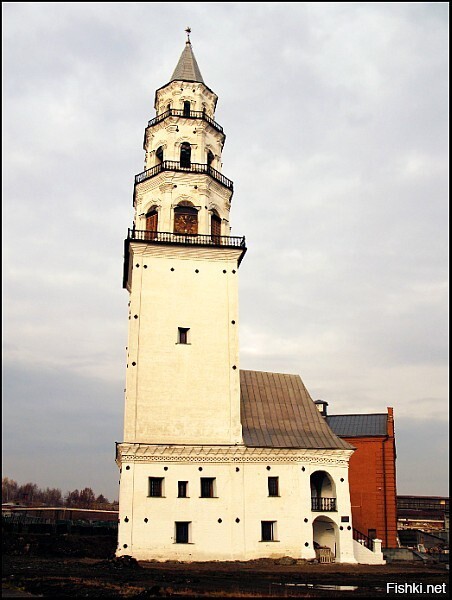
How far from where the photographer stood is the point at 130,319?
1411 inches

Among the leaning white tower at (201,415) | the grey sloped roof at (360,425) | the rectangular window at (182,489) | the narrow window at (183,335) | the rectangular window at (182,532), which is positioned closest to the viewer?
the rectangular window at (182,532)

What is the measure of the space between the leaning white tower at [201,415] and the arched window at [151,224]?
0.31 feet

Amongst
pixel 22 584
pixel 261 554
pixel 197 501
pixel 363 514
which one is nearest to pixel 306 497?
pixel 261 554

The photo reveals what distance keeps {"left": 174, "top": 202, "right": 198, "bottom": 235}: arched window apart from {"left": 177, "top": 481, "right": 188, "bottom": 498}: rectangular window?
14.7 meters

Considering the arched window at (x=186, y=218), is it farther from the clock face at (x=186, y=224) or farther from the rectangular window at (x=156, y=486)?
the rectangular window at (x=156, y=486)

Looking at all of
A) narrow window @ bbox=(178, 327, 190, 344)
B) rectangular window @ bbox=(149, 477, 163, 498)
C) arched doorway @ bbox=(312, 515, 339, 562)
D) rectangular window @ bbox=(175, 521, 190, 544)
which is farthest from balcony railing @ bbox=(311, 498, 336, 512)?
narrow window @ bbox=(178, 327, 190, 344)

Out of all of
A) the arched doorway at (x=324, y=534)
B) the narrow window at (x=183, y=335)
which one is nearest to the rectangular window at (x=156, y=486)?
Result: the narrow window at (x=183, y=335)

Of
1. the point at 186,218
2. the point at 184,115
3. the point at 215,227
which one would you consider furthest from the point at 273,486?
the point at 184,115

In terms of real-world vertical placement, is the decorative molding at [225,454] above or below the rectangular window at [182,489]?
above

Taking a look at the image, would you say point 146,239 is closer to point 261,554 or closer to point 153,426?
point 153,426

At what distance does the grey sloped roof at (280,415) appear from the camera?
35.7 metres

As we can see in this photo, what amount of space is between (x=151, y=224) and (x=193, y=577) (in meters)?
21.0

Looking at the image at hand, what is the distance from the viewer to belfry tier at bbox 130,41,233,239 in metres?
38.3

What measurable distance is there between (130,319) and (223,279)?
6.07 m
